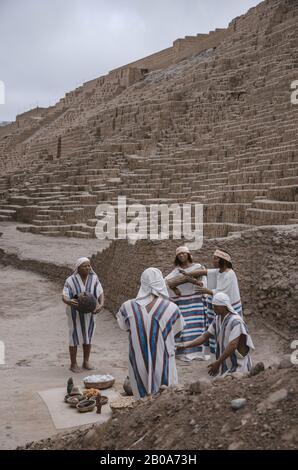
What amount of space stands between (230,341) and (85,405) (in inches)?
48.7

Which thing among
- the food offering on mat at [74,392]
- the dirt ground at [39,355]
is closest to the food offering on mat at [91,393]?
the food offering on mat at [74,392]

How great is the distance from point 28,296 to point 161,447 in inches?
315

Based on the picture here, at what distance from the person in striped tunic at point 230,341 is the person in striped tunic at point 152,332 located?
0.39 metres

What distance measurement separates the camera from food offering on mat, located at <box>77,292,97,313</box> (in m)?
5.89

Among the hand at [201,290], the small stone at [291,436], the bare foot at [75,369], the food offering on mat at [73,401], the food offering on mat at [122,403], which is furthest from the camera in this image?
the bare foot at [75,369]

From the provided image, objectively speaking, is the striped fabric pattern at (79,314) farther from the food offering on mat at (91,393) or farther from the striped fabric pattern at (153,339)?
the striped fabric pattern at (153,339)

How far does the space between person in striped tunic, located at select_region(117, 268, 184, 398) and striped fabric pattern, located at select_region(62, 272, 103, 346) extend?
73.7 inches

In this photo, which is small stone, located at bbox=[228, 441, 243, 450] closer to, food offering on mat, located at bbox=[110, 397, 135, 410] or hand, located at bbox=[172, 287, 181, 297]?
food offering on mat, located at bbox=[110, 397, 135, 410]

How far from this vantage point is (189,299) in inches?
237

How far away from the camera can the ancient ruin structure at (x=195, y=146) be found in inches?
470

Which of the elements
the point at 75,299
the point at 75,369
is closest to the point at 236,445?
the point at 75,299

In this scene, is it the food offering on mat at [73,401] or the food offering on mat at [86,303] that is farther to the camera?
the food offering on mat at [86,303]
